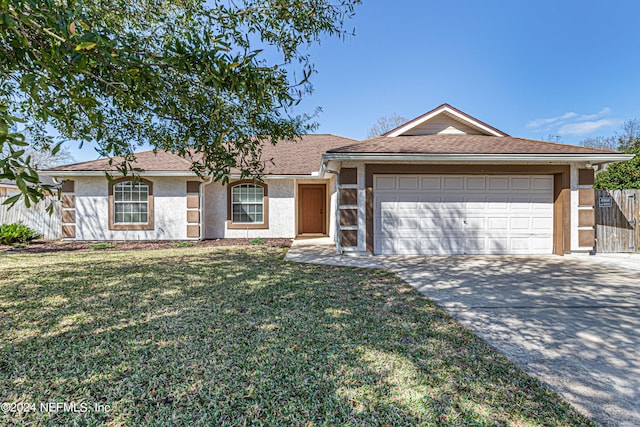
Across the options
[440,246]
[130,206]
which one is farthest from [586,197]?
[130,206]

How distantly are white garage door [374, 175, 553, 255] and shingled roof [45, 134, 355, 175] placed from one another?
381 cm

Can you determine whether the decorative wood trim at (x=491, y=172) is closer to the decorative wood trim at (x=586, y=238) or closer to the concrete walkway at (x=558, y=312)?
the decorative wood trim at (x=586, y=238)

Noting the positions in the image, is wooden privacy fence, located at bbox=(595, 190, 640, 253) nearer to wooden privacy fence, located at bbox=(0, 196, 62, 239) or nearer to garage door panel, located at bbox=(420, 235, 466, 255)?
garage door panel, located at bbox=(420, 235, 466, 255)

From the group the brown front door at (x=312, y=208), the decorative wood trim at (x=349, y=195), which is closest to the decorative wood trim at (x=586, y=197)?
the decorative wood trim at (x=349, y=195)

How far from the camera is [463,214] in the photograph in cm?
835

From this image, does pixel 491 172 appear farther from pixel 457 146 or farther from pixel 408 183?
pixel 408 183

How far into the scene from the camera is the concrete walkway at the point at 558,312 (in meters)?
2.36

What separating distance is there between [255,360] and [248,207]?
9952 mm

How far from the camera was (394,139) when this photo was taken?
9.46m

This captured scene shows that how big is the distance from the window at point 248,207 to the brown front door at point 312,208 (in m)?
1.82

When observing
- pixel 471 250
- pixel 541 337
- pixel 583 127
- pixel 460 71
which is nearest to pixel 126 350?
pixel 541 337

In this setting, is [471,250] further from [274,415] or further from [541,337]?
[274,415]

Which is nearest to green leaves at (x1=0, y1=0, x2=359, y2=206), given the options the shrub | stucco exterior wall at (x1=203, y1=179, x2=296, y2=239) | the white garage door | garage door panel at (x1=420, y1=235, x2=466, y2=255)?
the white garage door

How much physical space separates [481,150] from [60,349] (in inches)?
364
